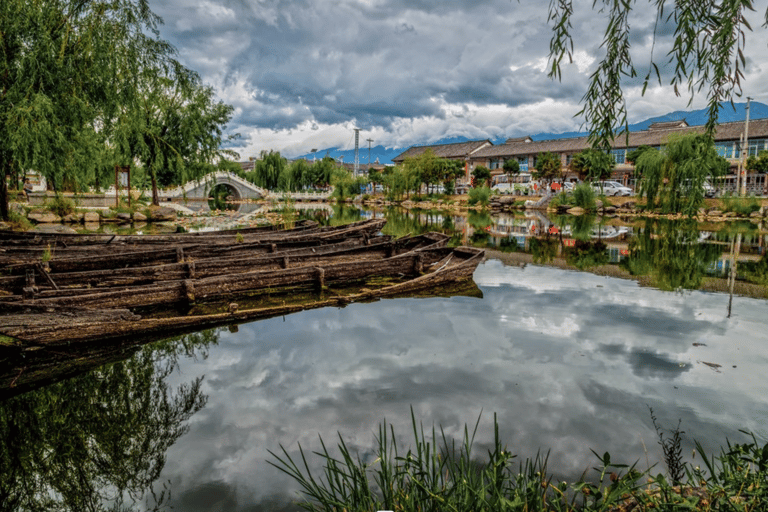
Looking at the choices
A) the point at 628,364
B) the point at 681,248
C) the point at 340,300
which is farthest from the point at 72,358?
the point at 681,248

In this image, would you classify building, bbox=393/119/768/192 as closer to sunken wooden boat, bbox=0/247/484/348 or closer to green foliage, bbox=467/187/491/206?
green foliage, bbox=467/187/491/206

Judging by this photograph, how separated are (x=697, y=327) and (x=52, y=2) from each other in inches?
523

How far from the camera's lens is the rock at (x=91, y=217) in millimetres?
21109

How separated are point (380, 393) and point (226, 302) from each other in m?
4.13

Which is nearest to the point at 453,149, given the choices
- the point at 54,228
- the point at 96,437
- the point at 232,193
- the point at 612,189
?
the point at 612,189

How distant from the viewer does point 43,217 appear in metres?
20.0

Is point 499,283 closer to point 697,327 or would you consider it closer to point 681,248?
point 697,327

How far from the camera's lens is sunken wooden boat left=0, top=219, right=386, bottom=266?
835cm

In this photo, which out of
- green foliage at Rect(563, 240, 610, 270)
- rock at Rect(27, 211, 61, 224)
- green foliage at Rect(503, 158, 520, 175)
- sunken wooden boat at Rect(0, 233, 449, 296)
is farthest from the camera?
green foliage at Rect(503, 158, 520, 175)

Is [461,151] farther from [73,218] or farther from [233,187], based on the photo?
[73,218]

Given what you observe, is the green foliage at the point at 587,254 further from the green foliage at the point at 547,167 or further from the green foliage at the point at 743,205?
the green foliage at the point at 547,167

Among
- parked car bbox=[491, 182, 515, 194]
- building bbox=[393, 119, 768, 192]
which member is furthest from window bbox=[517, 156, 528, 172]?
parked car bbox=[491, 182, 515, 194]

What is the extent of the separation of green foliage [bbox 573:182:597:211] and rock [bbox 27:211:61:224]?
32.6 m

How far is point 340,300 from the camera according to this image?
25.8ft
